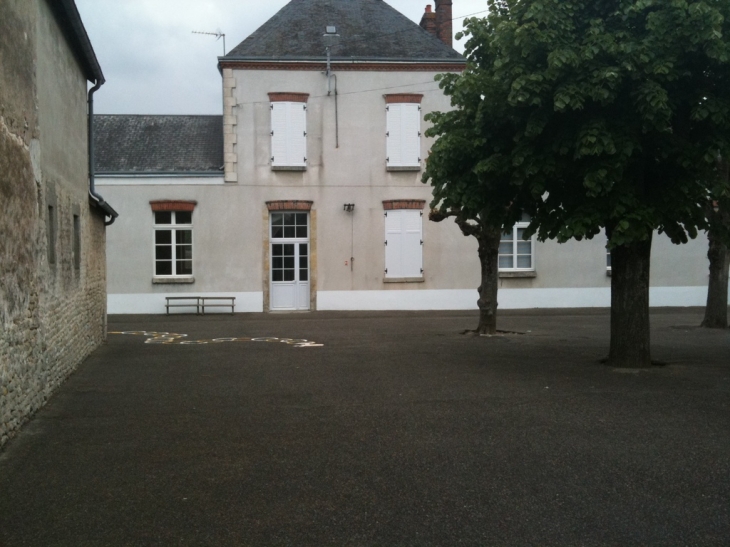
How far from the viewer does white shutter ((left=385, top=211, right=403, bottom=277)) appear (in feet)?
81.3

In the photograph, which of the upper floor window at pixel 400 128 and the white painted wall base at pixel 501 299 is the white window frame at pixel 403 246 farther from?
the upper floor window at pixel 400 128

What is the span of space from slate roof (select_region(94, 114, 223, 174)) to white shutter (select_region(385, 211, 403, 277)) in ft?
16.5

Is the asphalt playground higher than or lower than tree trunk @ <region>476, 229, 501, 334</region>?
lower

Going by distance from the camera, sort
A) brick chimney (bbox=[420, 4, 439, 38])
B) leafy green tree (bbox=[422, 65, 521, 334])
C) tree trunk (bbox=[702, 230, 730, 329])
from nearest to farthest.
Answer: leafy green tree (bbox=[422, 65, 521, 334]) → tree trunk (bbox=[702, 230, 730, 329]) → brick chimney (bbox=[420, 4, 439, 38])

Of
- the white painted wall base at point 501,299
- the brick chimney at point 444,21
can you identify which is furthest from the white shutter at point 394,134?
the brick chimney at point 444,21

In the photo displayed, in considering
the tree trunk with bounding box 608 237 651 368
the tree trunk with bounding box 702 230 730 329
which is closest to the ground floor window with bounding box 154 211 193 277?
the tree trunk with bounding box 702 230 730 329

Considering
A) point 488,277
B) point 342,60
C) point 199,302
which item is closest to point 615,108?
point 488,277

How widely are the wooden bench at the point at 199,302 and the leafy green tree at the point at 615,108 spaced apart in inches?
543

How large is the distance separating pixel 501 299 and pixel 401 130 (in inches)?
226

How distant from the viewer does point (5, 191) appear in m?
7.32

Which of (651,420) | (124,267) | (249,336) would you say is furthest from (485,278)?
(124,267)

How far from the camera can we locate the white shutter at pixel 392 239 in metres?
24.8

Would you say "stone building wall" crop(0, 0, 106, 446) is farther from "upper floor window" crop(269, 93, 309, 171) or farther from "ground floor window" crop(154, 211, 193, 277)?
"upper floor window" crop(269, 93, 309, 171)

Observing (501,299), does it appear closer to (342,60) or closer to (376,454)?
(342,60)
